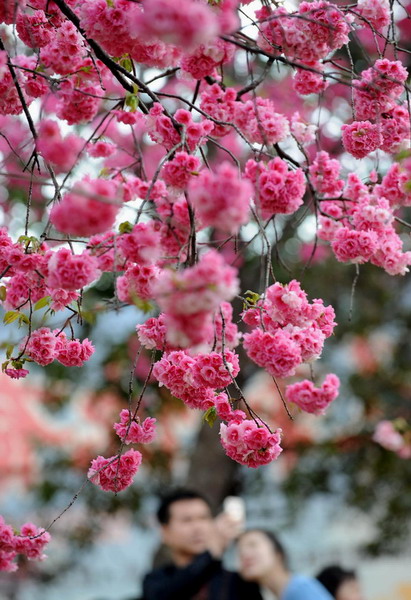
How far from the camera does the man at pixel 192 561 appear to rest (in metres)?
3.01

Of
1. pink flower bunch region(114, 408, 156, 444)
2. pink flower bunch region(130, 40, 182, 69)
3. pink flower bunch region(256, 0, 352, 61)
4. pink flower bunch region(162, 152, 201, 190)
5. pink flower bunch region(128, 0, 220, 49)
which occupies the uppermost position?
pink flower bunch region(256, 0, 352, 61)

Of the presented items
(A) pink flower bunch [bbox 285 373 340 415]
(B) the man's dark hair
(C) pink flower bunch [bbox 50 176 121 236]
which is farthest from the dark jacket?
(C) pink flower bunch [bbox 50 176 121 236]

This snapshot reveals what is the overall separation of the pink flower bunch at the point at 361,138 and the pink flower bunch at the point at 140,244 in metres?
0.59

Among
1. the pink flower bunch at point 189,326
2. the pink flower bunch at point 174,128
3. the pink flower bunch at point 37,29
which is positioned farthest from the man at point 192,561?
the pink flower bunch at point 189,326

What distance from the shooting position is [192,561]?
10.1 ft

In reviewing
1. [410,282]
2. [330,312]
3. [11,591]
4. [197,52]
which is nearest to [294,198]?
[330,312]

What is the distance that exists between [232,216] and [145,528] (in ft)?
15.0

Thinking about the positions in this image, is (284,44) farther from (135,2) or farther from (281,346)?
(281,346)

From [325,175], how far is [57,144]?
854mm

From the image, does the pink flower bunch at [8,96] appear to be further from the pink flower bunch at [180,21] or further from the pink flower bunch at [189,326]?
the pink flower bunch at [189,326]

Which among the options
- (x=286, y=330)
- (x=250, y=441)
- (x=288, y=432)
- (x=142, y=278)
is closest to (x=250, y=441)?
(x=250, y=441)

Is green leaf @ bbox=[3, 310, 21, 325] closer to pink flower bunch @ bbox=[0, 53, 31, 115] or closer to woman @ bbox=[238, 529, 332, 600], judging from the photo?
pink flower bunch @ bbox=[0, 53, 31, 115]

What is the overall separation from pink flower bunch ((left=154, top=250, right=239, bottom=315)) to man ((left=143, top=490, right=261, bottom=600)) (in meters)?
2.24

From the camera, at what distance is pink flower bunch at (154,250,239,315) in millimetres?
1034
